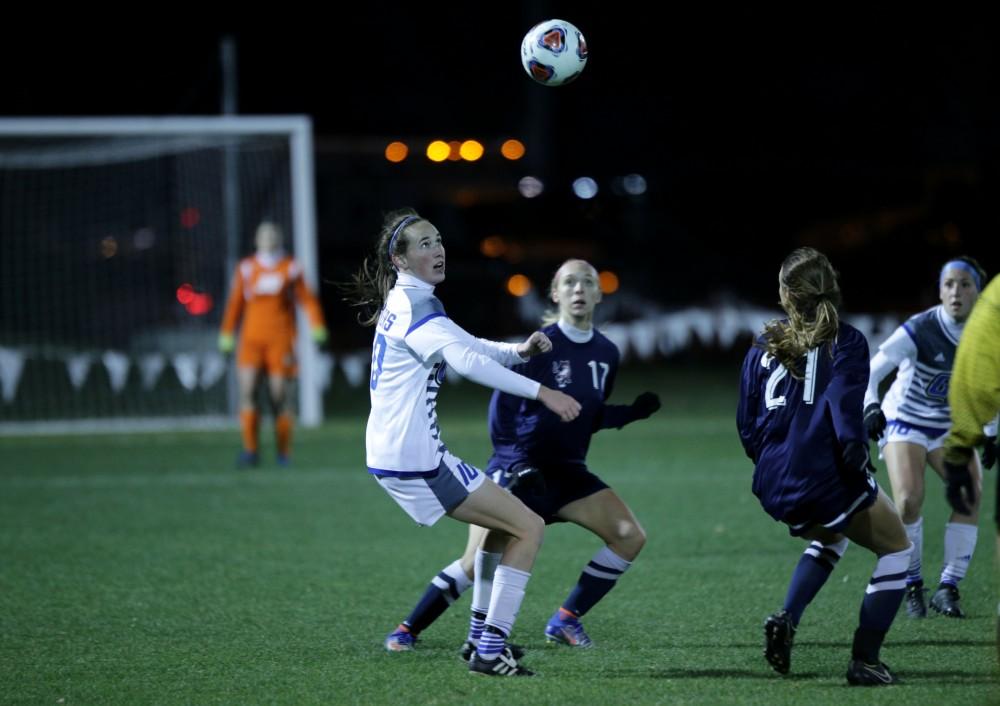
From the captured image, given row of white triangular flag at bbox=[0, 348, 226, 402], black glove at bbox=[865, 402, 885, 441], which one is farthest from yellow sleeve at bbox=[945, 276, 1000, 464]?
row of white triangular flag at bbox=[0, 348, 226, 402]

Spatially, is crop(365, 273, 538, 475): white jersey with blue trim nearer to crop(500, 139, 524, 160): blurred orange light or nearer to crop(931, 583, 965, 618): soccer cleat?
crop(931, 583, 965, 618): soccer cleat

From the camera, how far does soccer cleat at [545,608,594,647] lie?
570 centimetres

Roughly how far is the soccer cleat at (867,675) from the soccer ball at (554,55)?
10.7 feet

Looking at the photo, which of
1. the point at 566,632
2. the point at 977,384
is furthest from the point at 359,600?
the point at 977,384

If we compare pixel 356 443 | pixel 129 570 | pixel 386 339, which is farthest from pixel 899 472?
pixel 356 443

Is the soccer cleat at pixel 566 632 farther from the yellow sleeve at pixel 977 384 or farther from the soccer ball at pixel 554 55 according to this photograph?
the soccer ball at pixel 554 55

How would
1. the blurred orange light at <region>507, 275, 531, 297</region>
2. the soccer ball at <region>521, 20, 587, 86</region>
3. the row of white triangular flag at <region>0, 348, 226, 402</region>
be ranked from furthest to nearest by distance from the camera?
the blurred orange light at <region>507, 275, 531, 297</region> < the row of white triangular flag at <region>0, 348, 226, 402</region> < the soccer ball at <region>521, 20, 587, 86</region>

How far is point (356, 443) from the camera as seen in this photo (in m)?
13.2

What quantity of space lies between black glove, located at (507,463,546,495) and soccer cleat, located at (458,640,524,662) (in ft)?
2.07

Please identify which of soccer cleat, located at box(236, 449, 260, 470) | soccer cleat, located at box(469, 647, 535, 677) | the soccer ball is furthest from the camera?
soccer cleat, located at box(236, 449, 260, 470)

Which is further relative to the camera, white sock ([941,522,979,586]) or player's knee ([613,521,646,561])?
white sock ([941,522,979,586])

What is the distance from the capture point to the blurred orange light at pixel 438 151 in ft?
86.4

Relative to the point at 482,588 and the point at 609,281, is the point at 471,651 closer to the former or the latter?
the point at 482,588

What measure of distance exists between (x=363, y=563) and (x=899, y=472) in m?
3.05
